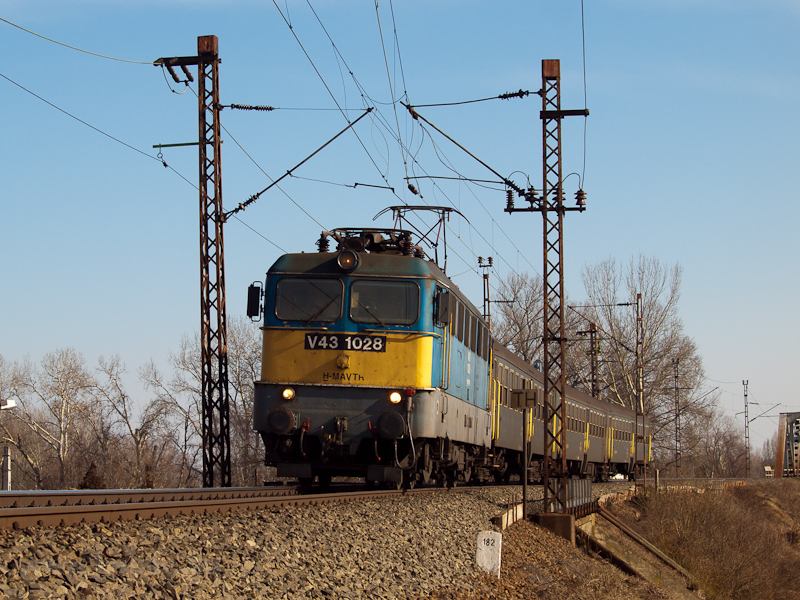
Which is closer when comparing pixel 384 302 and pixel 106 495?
pixel 106 495

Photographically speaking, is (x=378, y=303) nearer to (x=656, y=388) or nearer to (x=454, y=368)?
(x=454, y=368)

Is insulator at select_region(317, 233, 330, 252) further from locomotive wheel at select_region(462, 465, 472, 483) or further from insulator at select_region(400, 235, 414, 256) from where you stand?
locomotive wheel at select_region(462, 465, 472, 483)

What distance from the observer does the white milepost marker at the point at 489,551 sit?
9.67 meters

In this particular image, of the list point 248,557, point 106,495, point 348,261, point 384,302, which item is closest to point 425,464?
point 384,302

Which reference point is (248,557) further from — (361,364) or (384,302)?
(384,302)

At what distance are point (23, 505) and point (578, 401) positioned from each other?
75.5 ft

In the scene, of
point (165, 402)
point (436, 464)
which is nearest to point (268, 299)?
point (436, 464)

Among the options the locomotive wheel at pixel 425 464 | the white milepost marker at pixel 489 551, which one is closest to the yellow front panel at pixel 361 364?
the locomotive wheel at pixel 425 464

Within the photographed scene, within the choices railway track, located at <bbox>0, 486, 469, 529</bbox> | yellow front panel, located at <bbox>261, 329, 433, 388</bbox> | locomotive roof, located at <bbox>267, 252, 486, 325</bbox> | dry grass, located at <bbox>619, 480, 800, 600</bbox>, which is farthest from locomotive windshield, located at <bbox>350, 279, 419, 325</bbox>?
dry grass, located at <bbox>619, 480, 800, 600</bbox>

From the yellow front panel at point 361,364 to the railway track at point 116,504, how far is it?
1585 mm

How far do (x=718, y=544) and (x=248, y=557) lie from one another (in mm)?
19463

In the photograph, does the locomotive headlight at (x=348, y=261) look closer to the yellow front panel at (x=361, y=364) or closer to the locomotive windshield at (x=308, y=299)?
the locomotive windshield at (x=308, y=299)

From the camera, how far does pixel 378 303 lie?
40.9 feet

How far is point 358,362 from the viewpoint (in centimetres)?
1215
